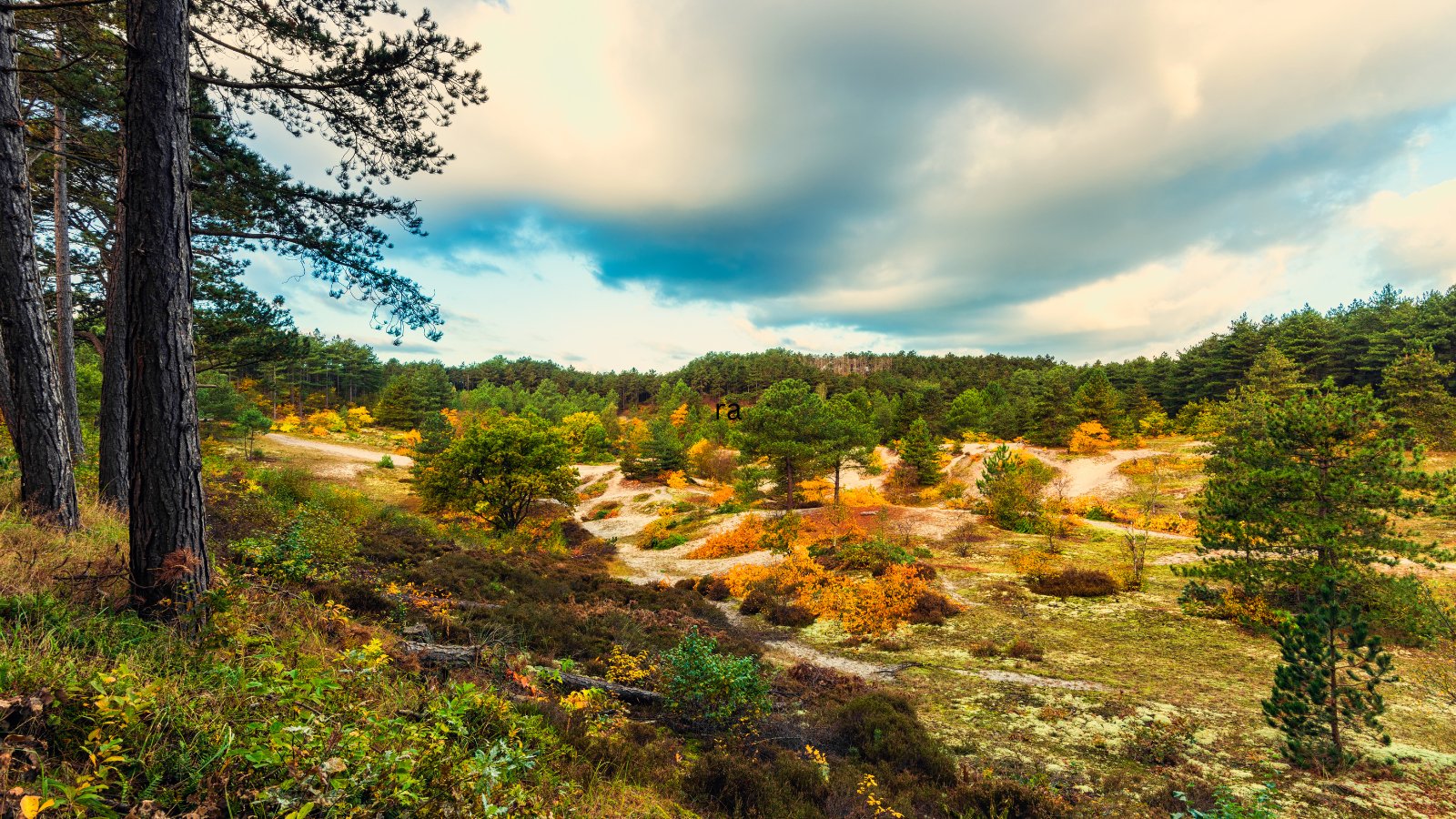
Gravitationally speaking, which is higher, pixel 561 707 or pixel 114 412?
pixel 114 412

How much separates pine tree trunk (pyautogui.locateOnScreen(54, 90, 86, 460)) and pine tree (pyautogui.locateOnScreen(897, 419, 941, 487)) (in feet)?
125

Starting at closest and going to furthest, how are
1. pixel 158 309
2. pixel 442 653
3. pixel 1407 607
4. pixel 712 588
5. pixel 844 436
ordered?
pixel 158 309 → pixel 442 653 → pixel 1407 607 → pixel 712 588 → pixel 844 436

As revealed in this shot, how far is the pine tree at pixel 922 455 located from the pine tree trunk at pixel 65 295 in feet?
125

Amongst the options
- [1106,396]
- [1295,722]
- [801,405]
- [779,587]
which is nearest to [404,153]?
[1295,722]

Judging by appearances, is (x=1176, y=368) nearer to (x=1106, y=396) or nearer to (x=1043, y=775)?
(x=1106, y=396)

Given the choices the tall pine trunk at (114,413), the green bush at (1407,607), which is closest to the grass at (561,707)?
the tall pine trunk at (114,413)

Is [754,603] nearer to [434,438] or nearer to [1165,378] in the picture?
[434,438]

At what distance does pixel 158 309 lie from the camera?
4254 millimetres

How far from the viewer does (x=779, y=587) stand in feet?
52.3

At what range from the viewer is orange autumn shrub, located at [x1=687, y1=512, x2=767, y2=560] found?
22500 millimetres

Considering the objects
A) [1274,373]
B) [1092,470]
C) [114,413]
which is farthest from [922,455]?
[114,413]

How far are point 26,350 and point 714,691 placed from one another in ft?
32.0

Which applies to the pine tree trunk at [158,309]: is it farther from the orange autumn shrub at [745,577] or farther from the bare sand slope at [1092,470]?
the bare sand slope at [1092,470]

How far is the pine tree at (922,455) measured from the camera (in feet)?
122
